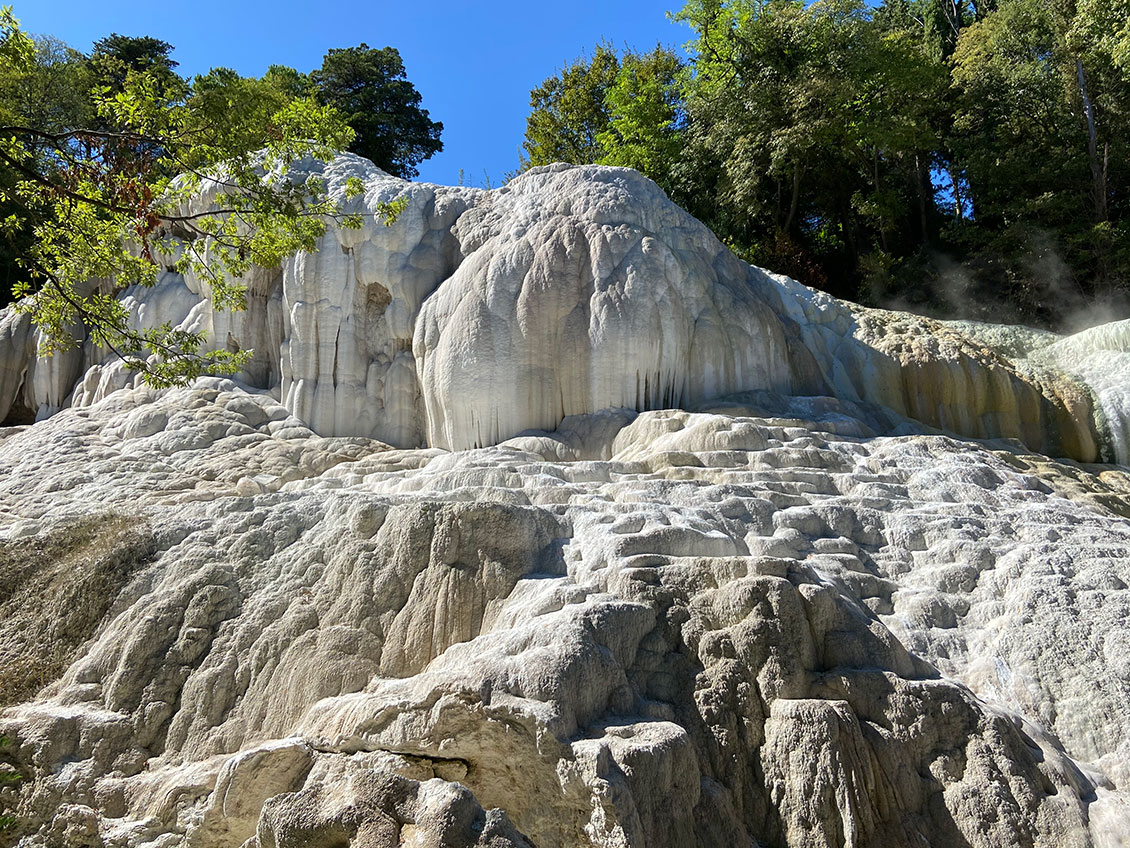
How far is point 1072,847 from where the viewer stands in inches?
197

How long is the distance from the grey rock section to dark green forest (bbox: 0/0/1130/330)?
10651mm

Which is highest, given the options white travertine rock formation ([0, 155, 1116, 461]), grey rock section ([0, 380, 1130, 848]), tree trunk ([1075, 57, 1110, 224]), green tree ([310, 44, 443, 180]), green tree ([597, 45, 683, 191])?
green tree ([310, 44, 443, 180])

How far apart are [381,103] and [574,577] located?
2655 centimetres

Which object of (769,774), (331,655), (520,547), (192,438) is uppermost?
(192,438)

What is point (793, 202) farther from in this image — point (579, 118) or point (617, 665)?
point (617, 665)

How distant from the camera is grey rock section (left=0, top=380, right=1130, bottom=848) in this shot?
4961 millimetres

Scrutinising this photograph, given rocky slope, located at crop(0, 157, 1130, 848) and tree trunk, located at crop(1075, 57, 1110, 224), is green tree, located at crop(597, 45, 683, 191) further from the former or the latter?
rocky slope, located at crop(0, 157, 1130, 848)

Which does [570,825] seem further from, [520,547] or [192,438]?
[192,438]

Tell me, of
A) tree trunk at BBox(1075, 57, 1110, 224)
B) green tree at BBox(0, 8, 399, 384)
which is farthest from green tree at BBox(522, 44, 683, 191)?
green tree at BBox(0, 8, 399, 384)

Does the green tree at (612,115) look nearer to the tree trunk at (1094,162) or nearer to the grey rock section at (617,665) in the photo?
the tree trunk at (1094,162)

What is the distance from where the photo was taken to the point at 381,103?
97.5 ft

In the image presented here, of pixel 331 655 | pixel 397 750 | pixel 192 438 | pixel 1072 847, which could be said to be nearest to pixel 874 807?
pixel 1072 847

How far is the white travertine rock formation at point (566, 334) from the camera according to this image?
41.1 feet

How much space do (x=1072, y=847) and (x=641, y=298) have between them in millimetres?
8858
